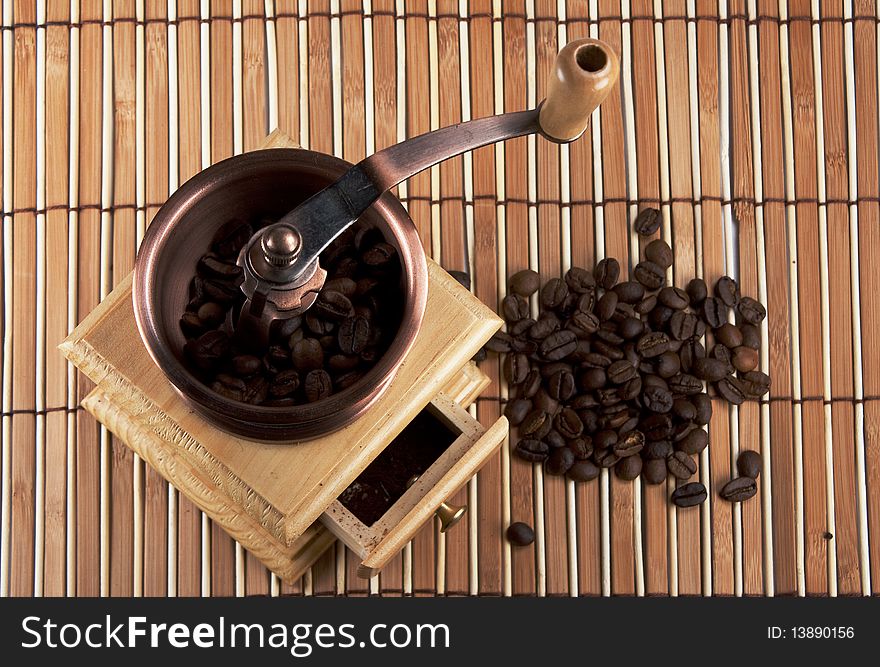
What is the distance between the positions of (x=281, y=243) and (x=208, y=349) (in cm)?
23

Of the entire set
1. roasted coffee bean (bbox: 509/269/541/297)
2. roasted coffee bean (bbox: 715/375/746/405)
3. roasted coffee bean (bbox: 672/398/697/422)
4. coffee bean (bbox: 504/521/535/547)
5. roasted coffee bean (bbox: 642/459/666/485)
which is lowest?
coffee bean (bbox: 504/521/535/547)

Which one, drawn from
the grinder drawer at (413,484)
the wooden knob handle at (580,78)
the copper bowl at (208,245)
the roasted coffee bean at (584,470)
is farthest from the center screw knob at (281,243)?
the roasted coffee bean at (584,470)

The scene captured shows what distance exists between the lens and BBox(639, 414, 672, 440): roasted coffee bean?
4.91ft

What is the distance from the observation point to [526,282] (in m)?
1.54

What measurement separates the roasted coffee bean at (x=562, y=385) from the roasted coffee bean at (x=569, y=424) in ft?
0.08

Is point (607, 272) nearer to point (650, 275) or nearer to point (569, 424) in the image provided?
point (650, 275)

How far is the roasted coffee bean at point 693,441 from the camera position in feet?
4.99

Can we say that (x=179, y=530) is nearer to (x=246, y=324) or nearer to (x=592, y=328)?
(x=246, y=324)

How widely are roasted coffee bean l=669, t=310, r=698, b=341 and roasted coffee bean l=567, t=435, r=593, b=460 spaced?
220 millimetres

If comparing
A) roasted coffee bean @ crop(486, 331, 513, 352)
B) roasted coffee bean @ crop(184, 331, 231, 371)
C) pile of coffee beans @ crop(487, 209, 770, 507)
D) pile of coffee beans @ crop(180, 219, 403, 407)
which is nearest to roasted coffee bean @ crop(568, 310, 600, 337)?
pile of coffee beans @ crop(487, 209, 770, 507)

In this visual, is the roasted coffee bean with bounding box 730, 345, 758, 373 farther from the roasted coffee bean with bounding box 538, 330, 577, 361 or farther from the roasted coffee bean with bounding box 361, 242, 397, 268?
the roasted coffee bean with bounding box 361, 242, 397, 268

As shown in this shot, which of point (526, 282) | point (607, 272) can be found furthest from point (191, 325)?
point (607, 272)

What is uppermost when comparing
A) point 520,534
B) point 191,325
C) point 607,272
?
point 607,272

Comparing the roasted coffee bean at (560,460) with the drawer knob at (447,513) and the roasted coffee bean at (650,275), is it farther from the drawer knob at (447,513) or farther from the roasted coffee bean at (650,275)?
the roasted coffee bean at (650,275)
